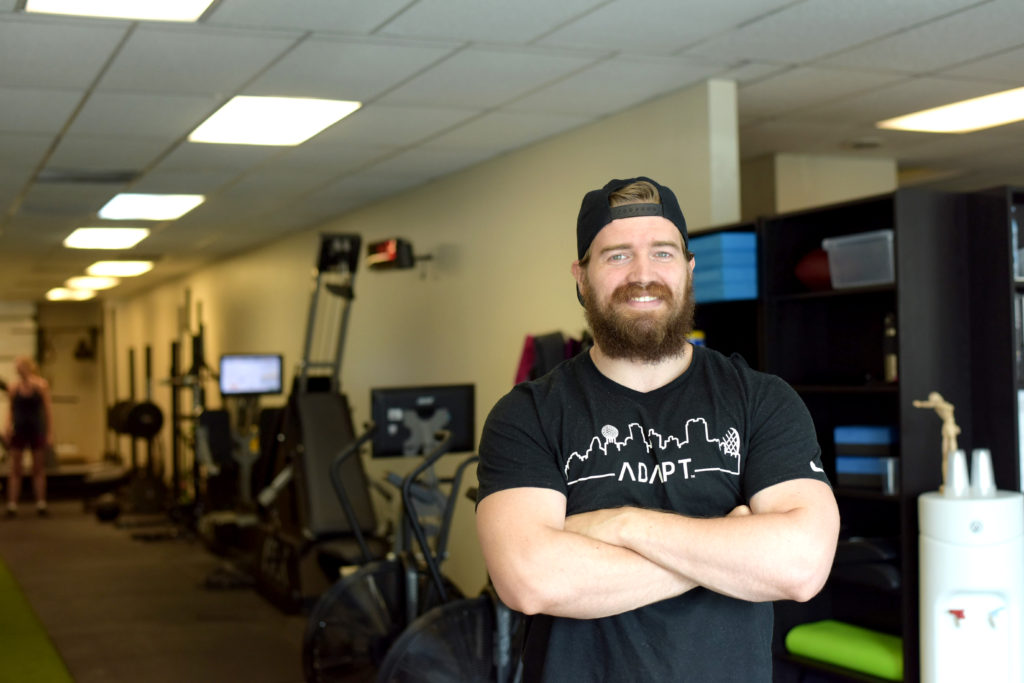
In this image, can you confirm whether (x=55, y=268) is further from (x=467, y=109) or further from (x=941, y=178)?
(x=941, y=178)

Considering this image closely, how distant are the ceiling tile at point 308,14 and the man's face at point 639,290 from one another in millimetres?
1996

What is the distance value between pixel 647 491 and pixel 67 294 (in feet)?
A: 48.1

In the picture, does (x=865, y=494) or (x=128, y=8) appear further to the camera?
(x=865, y=494)

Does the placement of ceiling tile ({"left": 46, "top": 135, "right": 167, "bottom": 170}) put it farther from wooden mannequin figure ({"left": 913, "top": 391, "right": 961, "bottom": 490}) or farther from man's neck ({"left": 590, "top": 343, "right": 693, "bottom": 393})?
man's neck ({"left": 590, "top": 343, "right": 693, "bottom": 393})

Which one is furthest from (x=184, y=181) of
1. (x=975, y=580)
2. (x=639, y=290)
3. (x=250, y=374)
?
(x=639, y=290)

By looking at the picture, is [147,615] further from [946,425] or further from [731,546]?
[731,546]

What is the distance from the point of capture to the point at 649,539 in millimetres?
1589

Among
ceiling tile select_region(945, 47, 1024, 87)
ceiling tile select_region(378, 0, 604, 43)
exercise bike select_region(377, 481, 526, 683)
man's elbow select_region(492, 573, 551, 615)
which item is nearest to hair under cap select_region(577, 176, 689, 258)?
man's elbow select_region(492, 573, 551, 615)

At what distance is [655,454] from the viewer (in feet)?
5.46

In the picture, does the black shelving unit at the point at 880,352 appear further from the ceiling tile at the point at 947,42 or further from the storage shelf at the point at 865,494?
the ceiling tile at the point at 947,42

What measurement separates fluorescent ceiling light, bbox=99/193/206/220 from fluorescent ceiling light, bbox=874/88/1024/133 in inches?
173

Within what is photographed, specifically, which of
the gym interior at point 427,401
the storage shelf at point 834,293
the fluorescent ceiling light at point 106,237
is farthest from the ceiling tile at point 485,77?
the fluorescent ceiling light at point 106,237

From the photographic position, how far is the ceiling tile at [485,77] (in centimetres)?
415

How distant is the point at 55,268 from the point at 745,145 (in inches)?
316
